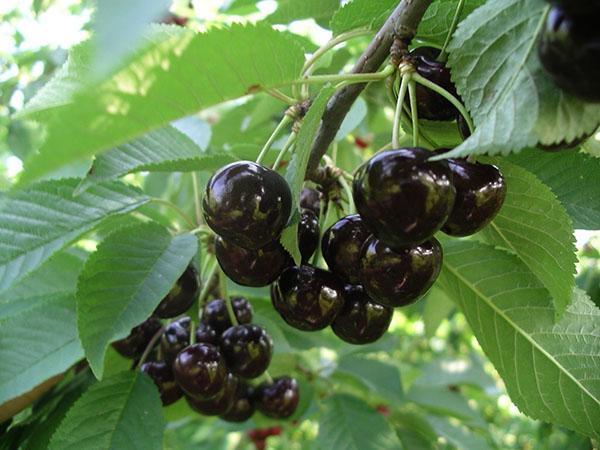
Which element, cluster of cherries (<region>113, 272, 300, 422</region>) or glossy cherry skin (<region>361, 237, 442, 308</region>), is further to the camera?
cluster of cherries (<region>113, 272, 300, 422</region>)

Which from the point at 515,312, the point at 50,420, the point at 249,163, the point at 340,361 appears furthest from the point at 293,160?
the point at 340,361

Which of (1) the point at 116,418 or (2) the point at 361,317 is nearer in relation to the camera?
(2) the point at 361,317

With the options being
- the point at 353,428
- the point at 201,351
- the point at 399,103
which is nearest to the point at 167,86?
the point at 399,103

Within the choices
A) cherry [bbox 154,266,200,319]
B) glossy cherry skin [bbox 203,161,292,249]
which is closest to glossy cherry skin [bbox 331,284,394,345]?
glossy cherry skin [bbox 203,161,292,249]

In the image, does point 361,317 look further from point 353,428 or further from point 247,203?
point 353,428

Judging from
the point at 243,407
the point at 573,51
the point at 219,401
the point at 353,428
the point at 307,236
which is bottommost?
the point at 353,428

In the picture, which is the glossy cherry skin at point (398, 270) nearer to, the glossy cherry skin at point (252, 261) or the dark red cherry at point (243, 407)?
the glossy cherry skin at point (252, 261)

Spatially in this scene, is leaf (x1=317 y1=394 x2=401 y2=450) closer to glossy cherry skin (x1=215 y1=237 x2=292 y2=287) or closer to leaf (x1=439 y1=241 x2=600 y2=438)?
leaf (x1=439 y1=241 x2=600 y2=438)

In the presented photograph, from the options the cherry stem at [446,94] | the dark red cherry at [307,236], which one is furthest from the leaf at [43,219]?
the cherry stem at [446,94]
